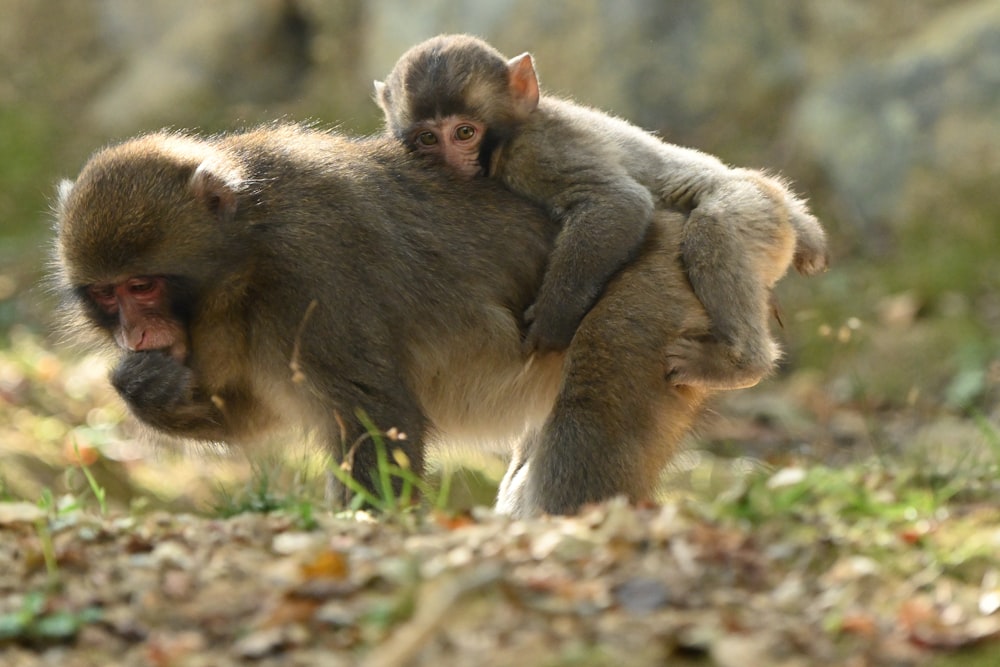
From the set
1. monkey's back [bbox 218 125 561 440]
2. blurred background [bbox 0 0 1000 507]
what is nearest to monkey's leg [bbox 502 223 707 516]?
monkey's back [bbox 218 125 561 440]

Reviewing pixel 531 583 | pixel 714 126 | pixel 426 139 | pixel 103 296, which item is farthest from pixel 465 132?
pixel 714 126

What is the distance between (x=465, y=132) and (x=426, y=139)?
0.18m

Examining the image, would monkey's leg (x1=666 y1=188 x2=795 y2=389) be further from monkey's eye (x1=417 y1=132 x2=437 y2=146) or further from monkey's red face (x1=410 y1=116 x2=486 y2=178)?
monkey's eye (x1=417 y1=132 x2=437 y2=146)

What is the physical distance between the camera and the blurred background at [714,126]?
972cm

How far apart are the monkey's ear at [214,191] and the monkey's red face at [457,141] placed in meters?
0.99

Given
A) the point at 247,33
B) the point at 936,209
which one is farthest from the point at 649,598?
the point at 247,33

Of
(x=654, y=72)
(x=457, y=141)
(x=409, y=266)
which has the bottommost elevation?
(x=409, y=266)

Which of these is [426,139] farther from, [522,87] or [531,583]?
[531,583]

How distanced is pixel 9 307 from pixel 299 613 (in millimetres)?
10634

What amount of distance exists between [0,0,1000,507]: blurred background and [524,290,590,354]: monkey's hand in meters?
2.75

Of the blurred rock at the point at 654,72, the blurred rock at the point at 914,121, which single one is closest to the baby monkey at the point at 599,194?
the blurred rock at the point at 914,121

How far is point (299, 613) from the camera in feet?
11.1

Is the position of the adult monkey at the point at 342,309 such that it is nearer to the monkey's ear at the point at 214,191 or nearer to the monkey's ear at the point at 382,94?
the monkey's ear at the point at 214,191

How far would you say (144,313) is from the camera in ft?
17.4
